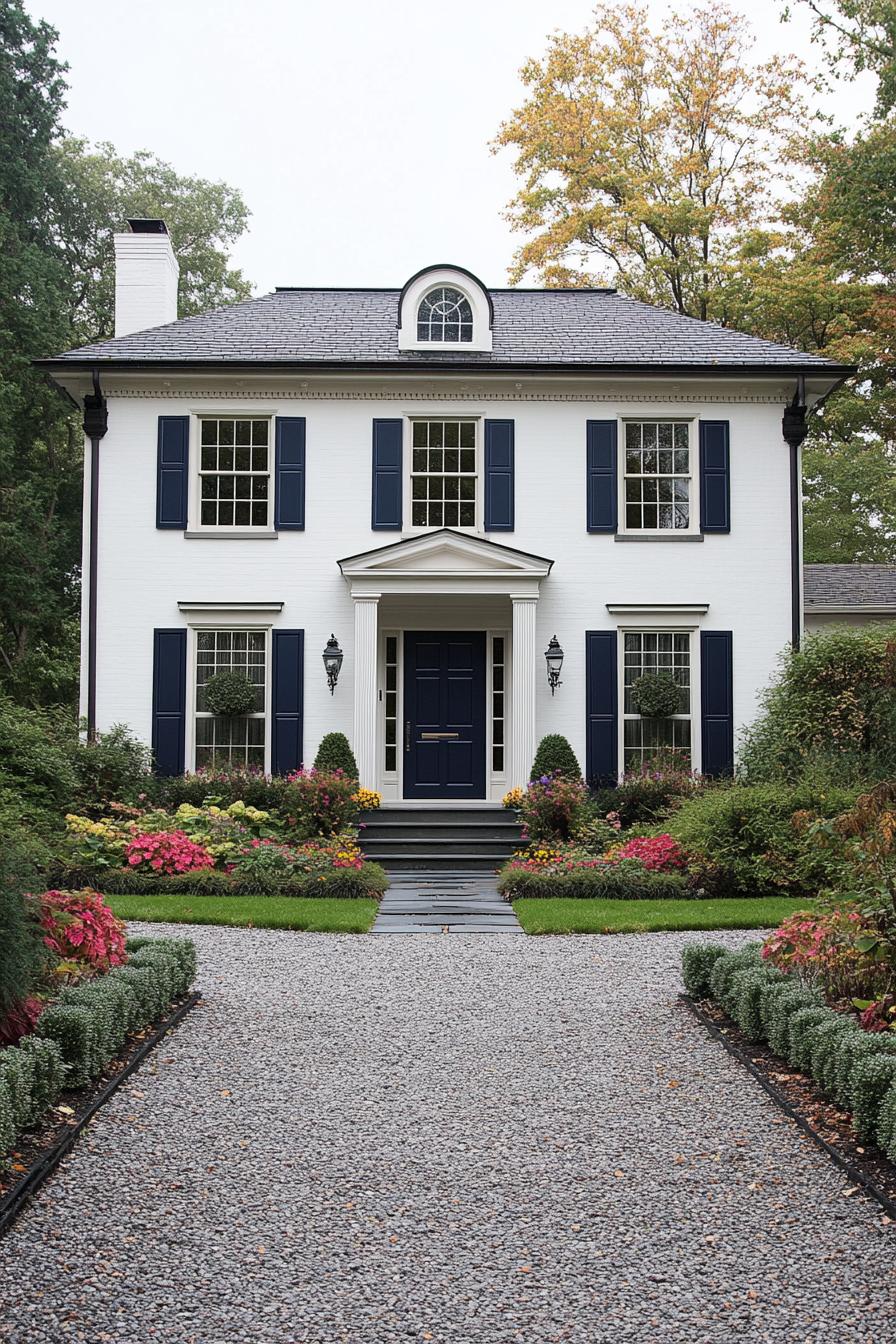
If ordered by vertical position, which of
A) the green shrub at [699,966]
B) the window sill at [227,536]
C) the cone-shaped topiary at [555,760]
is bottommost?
the green shrub at [699,966]

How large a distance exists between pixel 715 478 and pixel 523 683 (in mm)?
3837

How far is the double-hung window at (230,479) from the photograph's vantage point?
16.8 meters

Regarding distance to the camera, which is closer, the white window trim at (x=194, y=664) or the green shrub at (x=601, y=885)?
the green shrub at (x=601, y=885)

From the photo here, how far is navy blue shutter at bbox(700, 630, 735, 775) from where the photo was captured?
648 inches

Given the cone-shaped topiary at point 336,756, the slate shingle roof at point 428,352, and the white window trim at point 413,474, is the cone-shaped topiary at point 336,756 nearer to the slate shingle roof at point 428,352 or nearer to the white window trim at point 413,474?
the white window trim at point 413,474

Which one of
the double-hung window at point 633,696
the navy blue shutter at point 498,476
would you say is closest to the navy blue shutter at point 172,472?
the navy blue shutter at point 498,476

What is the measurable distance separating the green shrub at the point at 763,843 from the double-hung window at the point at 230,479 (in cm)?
762

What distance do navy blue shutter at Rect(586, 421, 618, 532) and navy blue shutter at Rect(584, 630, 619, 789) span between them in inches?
59.0

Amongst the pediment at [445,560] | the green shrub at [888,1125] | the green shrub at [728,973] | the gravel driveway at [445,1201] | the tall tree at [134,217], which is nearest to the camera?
the gravel driveway at [445,1201]

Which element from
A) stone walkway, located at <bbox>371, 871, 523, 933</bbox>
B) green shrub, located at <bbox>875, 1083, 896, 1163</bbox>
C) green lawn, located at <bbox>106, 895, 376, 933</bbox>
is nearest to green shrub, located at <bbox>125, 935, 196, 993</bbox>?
green lawn, located at <bbox>106, 895, 376, 933</bbox>

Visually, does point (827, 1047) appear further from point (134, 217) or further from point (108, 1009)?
point (134, 217)

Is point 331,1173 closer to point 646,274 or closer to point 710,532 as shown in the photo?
point 710,532

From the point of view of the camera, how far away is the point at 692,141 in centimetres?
2625

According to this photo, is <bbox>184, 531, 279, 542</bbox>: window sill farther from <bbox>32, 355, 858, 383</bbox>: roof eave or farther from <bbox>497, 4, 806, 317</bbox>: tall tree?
<bbox>497, 4, 806, 317</bbox>: tall tree
